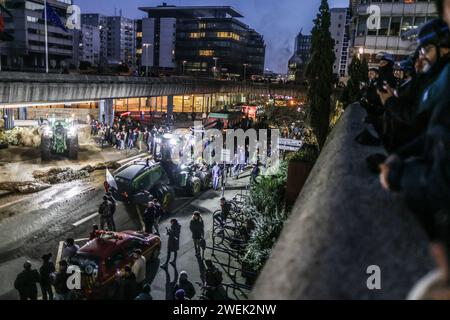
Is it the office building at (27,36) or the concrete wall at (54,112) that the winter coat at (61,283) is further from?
the office building at (27,36)

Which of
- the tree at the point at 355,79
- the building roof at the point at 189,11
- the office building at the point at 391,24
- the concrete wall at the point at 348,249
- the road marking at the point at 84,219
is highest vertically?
the building roof at the point at 189,11

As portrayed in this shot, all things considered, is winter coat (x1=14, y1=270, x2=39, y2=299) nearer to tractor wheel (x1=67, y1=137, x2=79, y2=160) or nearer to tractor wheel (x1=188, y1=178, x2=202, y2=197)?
tractor wheel (x1=188, y1=178, x2=202, y2=197)

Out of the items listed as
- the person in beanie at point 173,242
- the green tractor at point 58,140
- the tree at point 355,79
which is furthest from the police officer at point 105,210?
the green tractor at point 58,140

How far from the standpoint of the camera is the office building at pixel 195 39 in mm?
127938

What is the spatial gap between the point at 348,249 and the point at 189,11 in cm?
14441

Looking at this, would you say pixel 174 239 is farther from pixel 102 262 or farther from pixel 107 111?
pixel 107 111

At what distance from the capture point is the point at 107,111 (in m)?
38.9

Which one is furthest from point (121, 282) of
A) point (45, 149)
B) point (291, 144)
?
point (45, 149)

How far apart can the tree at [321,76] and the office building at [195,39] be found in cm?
11153

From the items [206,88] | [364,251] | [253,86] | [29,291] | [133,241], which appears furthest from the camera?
[253,86]

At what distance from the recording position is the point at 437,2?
10.3ft

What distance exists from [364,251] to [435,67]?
221 centimetres
